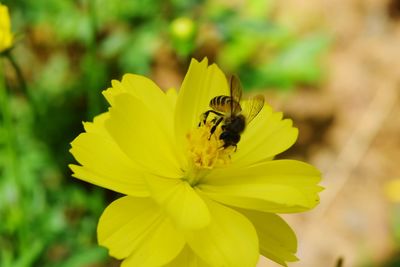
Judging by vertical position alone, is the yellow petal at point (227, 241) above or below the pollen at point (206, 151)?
below

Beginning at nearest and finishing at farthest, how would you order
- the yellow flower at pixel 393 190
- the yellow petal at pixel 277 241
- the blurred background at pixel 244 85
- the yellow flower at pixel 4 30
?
1. the yellow petal at pixel 277 241
2. the yellow flower at pixel 4 30
3. the blurred background at pixel 244 85
4. the yellow flower at pixel 393 190

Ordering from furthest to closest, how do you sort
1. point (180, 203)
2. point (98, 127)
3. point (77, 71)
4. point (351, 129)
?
point (351, 129) < point (77, 71) < point (98, 127) < point (180, 203)

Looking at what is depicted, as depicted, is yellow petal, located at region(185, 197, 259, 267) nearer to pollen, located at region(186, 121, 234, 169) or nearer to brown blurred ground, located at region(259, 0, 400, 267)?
pollen, located at region(186, 121, 234, 169)

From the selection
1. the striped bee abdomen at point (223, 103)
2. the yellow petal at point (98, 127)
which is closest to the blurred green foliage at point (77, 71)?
the yellow petal at point (98, 127)

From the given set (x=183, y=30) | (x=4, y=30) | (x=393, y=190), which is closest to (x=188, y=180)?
(x=4, y=30)

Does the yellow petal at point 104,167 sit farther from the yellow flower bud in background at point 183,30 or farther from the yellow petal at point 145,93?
the yellow flower bud in background at point 183,30

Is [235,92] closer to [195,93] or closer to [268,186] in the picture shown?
[195,93]

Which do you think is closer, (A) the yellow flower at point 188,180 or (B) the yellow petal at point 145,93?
(A) the yellow flower at point 188,180
